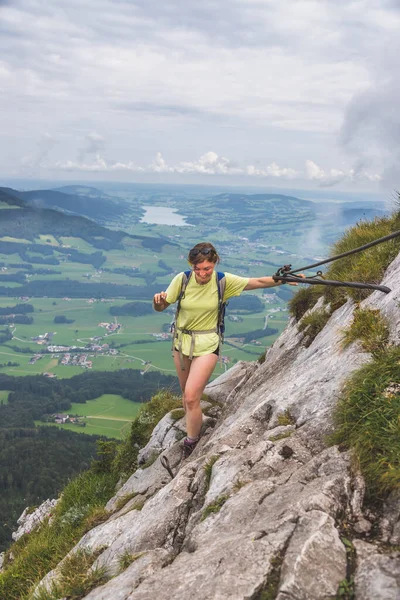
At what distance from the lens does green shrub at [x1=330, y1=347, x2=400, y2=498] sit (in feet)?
15.7

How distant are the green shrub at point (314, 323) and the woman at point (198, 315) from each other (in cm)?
229

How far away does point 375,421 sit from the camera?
5262 mm

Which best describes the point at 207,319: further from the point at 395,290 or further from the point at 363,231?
the point at 363,231

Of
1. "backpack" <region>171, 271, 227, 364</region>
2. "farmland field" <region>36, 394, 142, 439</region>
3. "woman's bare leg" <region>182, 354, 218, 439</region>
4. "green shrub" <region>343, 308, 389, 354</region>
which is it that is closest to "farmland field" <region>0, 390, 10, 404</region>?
"farmland field" <region>36, 394, 142, 439</region>

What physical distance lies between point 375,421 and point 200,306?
3.96 metres

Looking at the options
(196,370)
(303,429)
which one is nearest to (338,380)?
(303,429)

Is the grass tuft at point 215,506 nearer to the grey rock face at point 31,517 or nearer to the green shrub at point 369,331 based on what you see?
the green shrub at point 369,331

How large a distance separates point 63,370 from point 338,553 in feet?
678

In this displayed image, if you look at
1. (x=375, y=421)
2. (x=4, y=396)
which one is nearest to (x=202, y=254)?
(x=375, y=421)

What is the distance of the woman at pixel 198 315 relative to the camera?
326 inches

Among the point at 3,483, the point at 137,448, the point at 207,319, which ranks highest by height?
the point at 207,319

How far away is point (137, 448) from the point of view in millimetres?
13461

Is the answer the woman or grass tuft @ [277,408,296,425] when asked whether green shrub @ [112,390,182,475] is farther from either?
grass tuft @ [277,408,296,425]

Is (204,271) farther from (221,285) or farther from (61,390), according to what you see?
(61,390)
